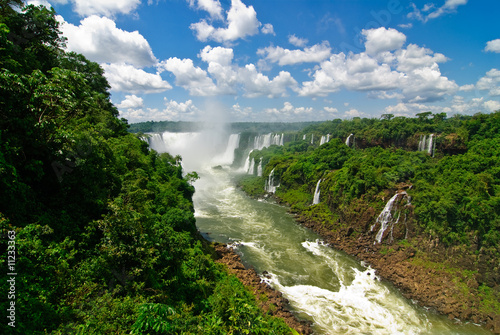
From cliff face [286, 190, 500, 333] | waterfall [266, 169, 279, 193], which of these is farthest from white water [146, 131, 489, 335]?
waterfall [266, 169, 279, 193]

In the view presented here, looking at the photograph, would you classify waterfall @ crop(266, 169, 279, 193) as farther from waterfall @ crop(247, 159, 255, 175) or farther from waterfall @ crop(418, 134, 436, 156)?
waterfall @ crop(418, 134, 436, 156)

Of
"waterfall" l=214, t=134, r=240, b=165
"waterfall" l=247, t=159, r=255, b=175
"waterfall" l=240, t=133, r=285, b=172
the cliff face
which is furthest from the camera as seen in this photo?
"waterfall" l=214, t=134, r=240, b=165

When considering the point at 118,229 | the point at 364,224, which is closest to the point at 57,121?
the point at 118,229

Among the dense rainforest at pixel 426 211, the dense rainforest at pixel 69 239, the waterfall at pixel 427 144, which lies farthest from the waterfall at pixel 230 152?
the dense rainforest at pixel 69 239

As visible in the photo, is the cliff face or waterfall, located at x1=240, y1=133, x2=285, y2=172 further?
waterfall, located at x1=240, y1=133, x2=285, y2=172

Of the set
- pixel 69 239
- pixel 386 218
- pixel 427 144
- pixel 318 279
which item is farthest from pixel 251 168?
pixel 69 239

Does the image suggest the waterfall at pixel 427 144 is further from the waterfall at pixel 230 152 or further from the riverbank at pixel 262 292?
the waterfall at pixel 230 152
